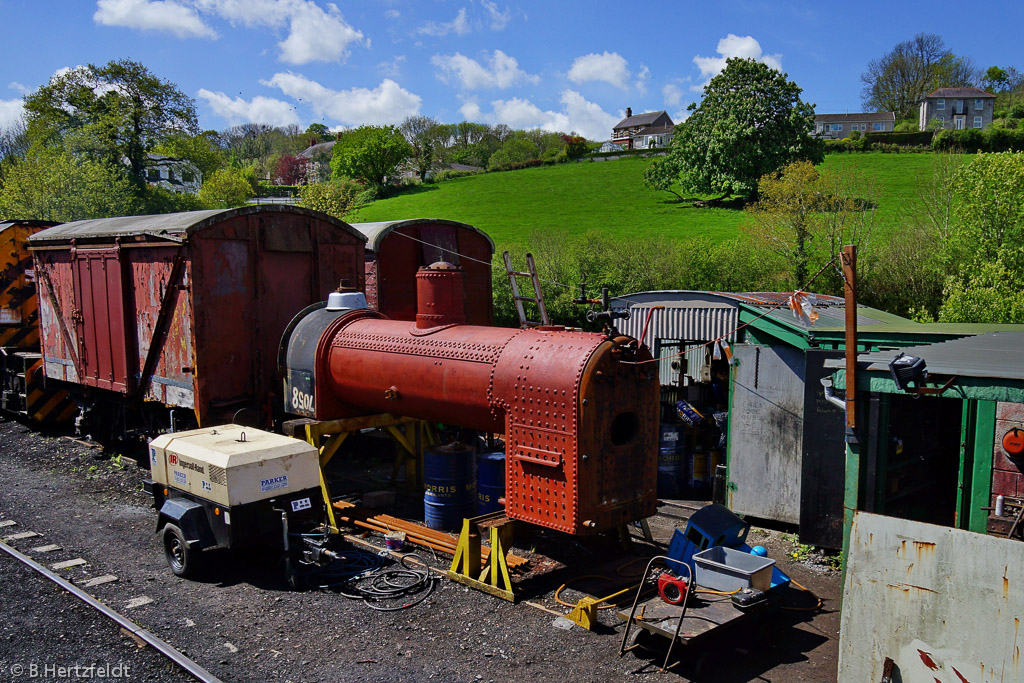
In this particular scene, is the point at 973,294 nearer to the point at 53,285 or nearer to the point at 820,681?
the point at 820,681

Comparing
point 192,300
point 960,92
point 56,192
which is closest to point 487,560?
point 192,300

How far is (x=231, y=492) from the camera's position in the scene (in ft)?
22.4

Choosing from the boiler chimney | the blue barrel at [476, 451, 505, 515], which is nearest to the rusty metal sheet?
the blue barrel at [476, 451, 505, 515]

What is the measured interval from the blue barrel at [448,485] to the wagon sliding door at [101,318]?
17.0 feet

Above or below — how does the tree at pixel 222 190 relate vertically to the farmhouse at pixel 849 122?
below

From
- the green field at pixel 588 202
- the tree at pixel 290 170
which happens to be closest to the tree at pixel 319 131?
the tree at pixel 290 170

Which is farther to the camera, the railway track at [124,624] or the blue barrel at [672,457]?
the blue barrel at [672,457]

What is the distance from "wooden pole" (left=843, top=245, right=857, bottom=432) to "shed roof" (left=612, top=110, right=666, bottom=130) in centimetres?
11402

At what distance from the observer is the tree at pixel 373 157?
203ft

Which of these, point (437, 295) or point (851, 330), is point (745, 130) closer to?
point (437, 295)

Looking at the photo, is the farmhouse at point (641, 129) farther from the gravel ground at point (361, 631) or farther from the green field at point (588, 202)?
the gravel ground at point (361, 631)

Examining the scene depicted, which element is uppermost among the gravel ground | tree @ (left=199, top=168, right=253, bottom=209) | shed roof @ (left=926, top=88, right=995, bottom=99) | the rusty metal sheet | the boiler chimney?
shed roof @ (left=926, top=88, right=995, bottom=99)

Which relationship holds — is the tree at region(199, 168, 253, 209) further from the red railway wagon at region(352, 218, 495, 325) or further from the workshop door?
the workshop door

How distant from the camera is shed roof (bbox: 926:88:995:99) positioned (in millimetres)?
76450
